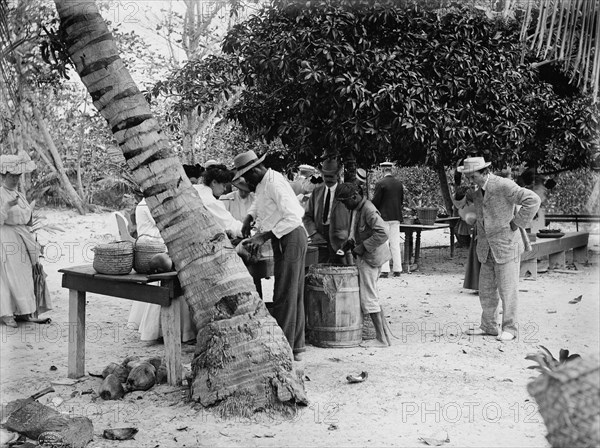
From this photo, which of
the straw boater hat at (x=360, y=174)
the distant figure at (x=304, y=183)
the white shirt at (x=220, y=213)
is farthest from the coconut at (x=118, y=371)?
the distant figure at (x=304, y=183)

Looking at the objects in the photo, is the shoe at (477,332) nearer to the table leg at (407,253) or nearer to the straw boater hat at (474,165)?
the straw boater hat at (474,165)

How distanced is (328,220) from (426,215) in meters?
5.18

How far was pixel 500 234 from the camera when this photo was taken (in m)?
7.28

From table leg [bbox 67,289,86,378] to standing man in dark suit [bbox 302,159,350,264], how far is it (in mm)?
3034

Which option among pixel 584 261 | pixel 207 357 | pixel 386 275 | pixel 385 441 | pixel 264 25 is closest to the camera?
pixel 385 441

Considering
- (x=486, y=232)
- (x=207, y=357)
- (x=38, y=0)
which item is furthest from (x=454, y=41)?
(x=38, y=0)

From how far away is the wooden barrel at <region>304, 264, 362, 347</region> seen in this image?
23.5 feet

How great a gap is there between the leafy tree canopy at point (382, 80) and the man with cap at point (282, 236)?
2.66 m

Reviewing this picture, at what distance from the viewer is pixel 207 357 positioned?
529cm

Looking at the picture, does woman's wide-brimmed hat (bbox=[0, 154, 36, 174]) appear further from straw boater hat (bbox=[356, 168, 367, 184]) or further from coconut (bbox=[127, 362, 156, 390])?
straw boater hat (bbox=[356, 168, 367, 184])

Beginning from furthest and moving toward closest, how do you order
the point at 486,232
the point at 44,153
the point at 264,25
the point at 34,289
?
the point at 44,153 < the point at 264,25 < the point at 34,289 < the point at 486,232

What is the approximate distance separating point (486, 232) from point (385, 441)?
11.3ft

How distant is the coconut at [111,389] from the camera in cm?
556

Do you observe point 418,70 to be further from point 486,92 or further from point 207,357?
point 207,357
